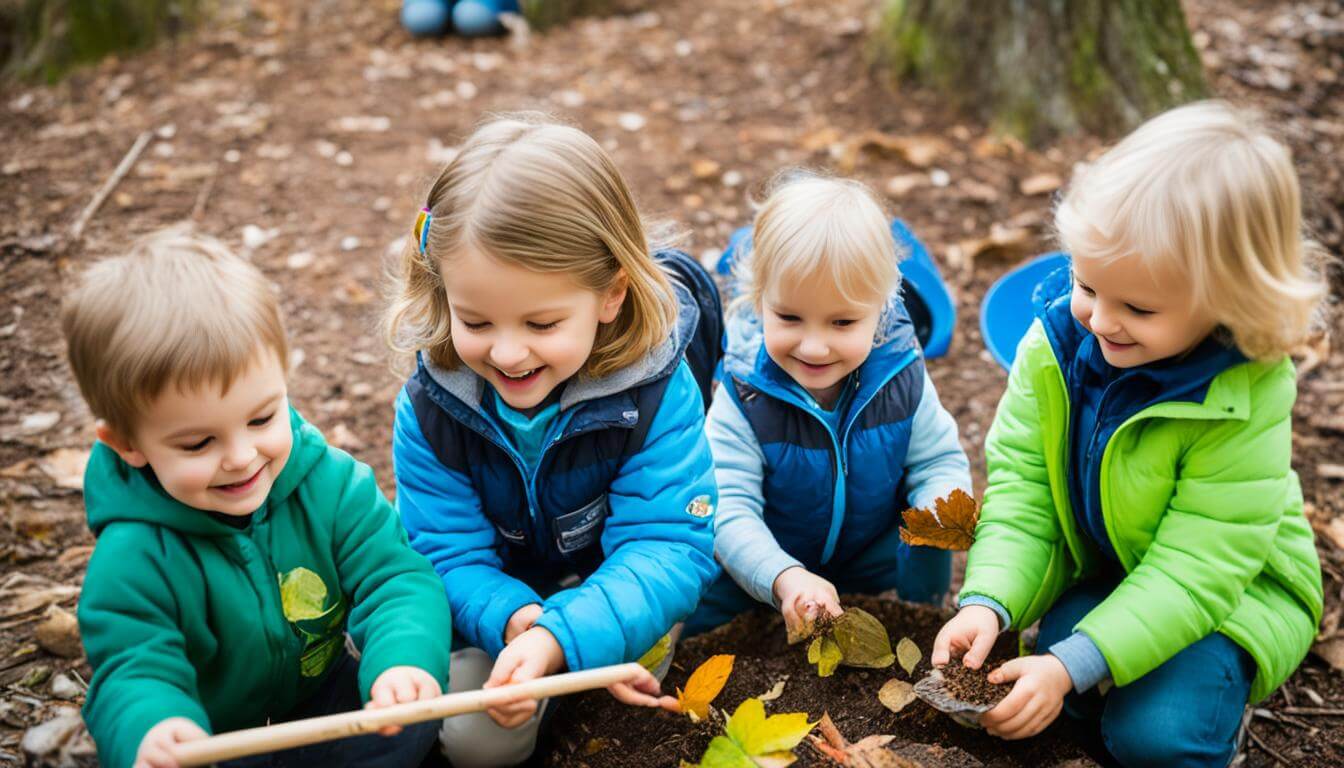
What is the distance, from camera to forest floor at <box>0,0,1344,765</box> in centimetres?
291

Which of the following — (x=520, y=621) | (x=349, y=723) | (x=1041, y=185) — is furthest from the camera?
(x=1041, y=185)

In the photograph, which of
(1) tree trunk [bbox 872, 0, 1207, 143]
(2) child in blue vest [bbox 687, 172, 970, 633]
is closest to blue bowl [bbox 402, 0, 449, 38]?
(1) tree trunk [bbox 872, 0, 1207, 143]

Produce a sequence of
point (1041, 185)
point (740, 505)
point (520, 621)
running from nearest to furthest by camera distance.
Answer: point (520, 621) → point (740, 505) → point (1041, 185)

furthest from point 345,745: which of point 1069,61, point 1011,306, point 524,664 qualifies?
point 1069,61

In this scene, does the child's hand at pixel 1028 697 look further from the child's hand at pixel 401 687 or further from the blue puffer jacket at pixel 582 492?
the child's hand at pixel 401 687

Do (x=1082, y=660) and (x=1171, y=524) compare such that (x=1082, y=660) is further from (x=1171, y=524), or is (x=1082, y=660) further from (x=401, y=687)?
(x=401, y=687)

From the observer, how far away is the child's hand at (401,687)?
5.73ft

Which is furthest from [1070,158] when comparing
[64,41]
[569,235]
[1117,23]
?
[64,41]

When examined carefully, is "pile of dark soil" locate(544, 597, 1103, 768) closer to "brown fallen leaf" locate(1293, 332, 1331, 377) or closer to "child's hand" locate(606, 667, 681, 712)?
"child's hand" locate(606, 667, 681, 712)

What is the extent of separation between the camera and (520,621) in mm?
2062

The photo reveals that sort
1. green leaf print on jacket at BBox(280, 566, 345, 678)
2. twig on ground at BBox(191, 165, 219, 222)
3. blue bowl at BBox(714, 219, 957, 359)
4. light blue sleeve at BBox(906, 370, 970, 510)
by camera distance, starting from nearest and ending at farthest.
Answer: green leaf print on jacket at BBox(280, 566, 345, 678) < light blue sleeve at BBox(906, 370, 970, 510) < blue bowl at BBox(714, 219, 957, 359) < twig on ground at BBox(191, 165, 219, 222)

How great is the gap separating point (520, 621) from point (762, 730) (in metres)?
0.53

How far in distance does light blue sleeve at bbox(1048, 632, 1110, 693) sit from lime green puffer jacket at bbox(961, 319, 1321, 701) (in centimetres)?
2

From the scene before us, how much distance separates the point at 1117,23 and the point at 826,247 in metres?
2.75
